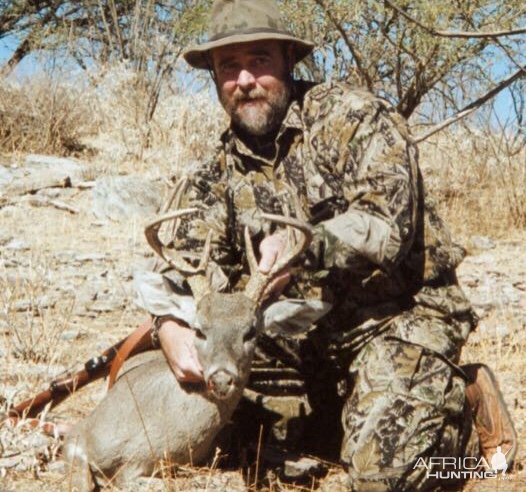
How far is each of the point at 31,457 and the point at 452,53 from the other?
5140mm

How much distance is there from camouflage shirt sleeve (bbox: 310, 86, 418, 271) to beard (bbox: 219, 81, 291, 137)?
0.31 metres

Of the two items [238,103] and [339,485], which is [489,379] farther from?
[238,103]

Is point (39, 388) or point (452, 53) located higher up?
point (452, 53)

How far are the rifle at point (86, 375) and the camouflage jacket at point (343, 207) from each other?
0.52m

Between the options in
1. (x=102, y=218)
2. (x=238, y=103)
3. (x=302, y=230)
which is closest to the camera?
(x=302, y=230)

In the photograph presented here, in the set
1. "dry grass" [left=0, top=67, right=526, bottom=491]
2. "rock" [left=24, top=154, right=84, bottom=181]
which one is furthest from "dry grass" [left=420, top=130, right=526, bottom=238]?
"rock" [left=24, top=154, right=84, bottom=181]

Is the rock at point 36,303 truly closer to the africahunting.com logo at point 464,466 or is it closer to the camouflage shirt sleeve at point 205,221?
the camouflage shirt sleeve at point 205,221

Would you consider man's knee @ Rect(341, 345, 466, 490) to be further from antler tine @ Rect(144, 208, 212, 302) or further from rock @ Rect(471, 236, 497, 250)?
rock @ Rect(471, 236, 497, 250)

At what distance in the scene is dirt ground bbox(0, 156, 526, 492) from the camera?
4.34m

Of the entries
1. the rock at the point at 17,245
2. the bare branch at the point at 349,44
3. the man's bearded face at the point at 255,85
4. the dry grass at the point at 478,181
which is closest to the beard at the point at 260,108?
the man's bearded face at the point at 255,85

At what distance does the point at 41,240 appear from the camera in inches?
355

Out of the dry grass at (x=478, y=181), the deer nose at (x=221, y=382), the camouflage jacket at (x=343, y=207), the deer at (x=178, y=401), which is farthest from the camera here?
the dry grass at (x=478, y=181)

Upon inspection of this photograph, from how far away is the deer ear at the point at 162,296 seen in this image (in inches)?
163

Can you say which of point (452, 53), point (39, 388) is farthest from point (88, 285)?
point (452, 53)
